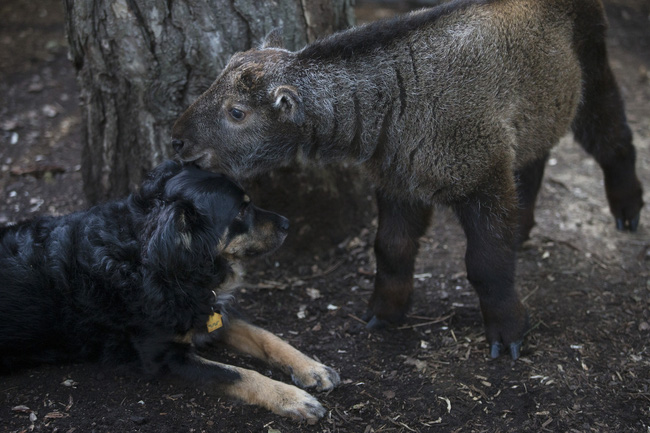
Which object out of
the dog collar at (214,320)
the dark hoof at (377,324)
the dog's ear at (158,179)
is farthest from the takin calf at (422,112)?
the dog collar at (214,320)

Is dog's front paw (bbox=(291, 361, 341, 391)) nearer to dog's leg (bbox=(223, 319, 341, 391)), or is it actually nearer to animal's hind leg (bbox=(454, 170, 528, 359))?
dog's leg (bbox=(223, 319, 341, 391))

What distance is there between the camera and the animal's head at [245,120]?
423 centimetres

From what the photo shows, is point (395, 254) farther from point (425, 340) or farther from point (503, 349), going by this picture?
point (503, 349)

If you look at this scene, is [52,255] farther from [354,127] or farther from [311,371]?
[354,127]

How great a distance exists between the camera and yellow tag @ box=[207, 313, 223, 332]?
14.4 ft

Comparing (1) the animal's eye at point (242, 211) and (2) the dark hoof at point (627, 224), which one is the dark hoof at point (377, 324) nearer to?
(1) the animal's eye at point (242, 211)

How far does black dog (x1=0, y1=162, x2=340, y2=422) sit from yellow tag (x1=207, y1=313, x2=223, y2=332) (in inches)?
0.6

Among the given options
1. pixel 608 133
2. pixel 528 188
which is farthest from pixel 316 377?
pixel 608 133

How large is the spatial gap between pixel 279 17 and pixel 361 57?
3.58 feet

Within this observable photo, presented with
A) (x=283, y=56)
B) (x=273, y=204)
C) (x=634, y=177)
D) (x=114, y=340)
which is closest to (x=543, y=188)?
(x=634, y=177)

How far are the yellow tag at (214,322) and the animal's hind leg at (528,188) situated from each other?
2654 mm

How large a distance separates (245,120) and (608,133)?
3.24 metres

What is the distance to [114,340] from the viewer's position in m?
4.24

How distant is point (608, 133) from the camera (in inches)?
220
